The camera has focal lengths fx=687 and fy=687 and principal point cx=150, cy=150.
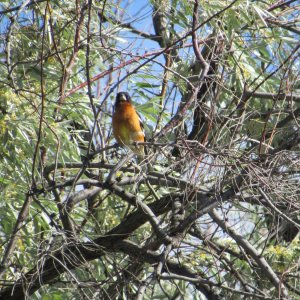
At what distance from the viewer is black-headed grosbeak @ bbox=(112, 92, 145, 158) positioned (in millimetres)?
4637

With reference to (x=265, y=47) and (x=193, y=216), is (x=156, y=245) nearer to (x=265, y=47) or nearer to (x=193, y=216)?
(x=193, y=216)

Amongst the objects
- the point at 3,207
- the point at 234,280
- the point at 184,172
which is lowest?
the point at 234,280

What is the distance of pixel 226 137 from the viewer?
3.66 m

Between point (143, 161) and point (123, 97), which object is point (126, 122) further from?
point (143, 161)

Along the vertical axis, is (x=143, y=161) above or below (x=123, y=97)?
below

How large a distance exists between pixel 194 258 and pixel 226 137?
75 cm

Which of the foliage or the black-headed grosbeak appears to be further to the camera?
the black-headed grosbeak

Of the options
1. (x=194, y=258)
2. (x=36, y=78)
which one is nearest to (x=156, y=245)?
(x=194, y=258)

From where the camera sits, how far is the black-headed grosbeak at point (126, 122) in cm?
464

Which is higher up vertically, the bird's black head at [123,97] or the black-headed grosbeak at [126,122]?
the bird's black head at [123,97]

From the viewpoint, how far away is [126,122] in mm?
4660

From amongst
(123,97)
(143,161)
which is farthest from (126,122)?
(143,161)

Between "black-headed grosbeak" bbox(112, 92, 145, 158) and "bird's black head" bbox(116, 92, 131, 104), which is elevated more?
"bird's black head" bbox(116, 92, 131, 104)

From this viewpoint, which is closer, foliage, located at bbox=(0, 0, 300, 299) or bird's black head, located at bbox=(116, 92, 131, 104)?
foliage, located at bbox=(0, 0, 300, 299)
